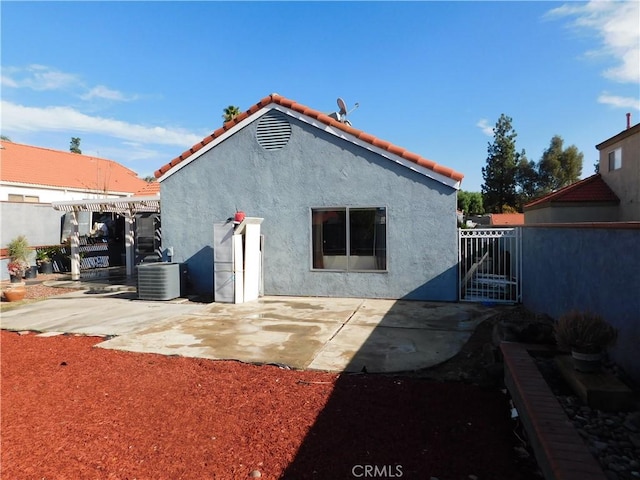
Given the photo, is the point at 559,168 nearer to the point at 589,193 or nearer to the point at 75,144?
the point at 589,193

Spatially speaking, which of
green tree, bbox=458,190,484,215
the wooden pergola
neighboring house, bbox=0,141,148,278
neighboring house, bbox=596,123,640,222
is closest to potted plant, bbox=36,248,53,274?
neighboring house, bbox=0,141,148,278

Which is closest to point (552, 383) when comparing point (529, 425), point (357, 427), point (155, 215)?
point (529, 425)

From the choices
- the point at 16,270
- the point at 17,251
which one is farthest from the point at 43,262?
the point at 16,270

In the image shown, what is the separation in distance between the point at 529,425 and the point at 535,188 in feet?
188

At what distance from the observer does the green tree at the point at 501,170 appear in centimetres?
5328

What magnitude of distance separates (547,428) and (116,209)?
1601cm

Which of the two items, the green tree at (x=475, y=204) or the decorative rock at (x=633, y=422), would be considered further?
the green tree at (x=475, y=204)

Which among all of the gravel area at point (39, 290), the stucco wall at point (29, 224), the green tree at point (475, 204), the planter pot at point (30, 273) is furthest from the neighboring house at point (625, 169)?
the green tree at point (475, 204)

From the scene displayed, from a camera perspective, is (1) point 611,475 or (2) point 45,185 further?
(2) point 45,185

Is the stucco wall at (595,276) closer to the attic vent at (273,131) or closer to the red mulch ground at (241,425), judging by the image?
the red mulch ground at (241,425)

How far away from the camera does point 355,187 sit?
33.1 feet

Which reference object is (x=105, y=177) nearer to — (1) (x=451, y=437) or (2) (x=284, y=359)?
(2) (x=284, y=359)

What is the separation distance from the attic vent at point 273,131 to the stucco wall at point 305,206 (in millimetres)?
161

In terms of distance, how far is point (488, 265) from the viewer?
10133mm
